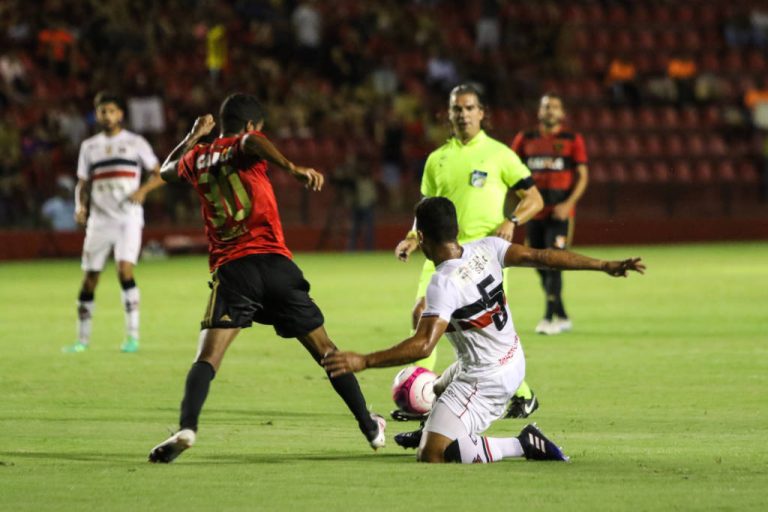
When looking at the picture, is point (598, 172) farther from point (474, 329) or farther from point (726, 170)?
point (474, 329)

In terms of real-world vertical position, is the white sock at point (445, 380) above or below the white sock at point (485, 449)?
above

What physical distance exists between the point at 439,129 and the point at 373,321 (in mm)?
16547

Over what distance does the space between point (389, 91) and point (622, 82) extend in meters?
6.16

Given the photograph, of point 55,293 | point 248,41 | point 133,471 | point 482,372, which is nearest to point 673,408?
point 482,372

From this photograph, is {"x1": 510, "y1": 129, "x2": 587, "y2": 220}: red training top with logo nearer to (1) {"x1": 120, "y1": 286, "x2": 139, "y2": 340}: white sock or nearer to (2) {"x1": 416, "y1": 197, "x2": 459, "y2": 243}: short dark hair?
(1) {"x1": 120, "y1": 286, "x2": 139, "y2": 340}: white sock

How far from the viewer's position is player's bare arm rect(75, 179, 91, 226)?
45.8 feet

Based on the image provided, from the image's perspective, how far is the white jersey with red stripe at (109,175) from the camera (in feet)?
47.3

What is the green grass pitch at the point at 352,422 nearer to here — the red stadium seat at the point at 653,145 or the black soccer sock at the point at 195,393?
the black soccer sock at the point at 195,393

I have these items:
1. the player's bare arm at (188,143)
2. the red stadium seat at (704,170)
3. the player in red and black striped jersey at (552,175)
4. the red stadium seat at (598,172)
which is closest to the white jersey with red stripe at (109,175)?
the player in red and black striped jersey at (552,175)

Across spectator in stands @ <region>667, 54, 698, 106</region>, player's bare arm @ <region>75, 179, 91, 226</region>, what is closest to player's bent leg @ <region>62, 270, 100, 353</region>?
player's bare arm @ <region>75, 179, 91, 226</region>

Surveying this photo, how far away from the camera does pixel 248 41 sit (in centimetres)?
3372

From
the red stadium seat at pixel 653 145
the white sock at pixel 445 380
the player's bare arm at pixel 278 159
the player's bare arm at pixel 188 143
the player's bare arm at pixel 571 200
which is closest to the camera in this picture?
the player's bare arm at pixel 278 159

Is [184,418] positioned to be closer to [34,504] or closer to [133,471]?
[133,471]

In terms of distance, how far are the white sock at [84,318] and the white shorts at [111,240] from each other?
320 mm
